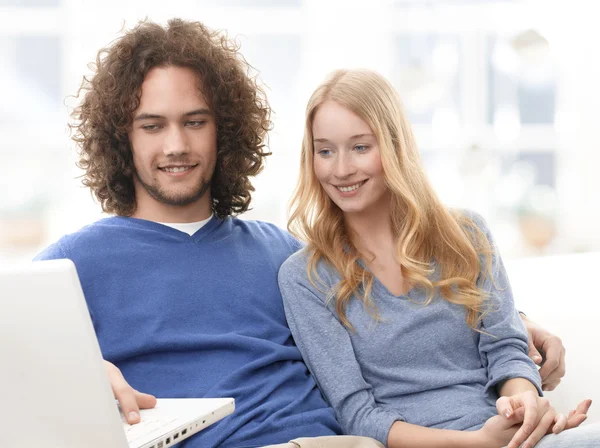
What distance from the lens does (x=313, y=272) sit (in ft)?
5.82

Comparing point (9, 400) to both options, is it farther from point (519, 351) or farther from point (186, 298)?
point (519, 351)

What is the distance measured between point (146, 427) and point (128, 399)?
3.4 inches

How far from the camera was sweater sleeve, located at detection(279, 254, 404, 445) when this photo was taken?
1.63 meters

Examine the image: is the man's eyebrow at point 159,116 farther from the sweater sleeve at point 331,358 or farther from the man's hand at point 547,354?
the man's hand at point 547,354

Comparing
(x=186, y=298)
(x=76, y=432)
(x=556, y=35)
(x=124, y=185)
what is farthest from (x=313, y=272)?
(x=556, y=35)

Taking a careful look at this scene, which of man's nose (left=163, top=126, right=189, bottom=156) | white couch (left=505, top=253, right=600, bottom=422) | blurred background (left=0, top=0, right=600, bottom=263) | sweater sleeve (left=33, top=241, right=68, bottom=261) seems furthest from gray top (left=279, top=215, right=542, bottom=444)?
blurred background (left=0, top=0, right=600, bottom=263)

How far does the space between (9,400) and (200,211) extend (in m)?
0.88

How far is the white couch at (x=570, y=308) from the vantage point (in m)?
1.95

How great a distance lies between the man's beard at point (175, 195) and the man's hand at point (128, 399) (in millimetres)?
503

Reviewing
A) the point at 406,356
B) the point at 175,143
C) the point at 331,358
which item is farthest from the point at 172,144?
the point at 406,356

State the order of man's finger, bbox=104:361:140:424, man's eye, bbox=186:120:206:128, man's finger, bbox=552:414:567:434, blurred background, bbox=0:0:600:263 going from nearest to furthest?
1. man's finger, bbox=104:361:140:424
2. man's finger, bbox=552:414:567:434
3. man's eye, bbox=186:120:206:128
4. blurred background, bbox=0:0:600:263

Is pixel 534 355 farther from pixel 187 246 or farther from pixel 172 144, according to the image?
pixel 172 144

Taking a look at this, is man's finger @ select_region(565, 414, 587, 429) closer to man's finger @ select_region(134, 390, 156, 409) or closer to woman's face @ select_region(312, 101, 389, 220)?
woman's face @ select_region(312, 101, 389, 220)

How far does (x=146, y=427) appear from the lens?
132 cm
